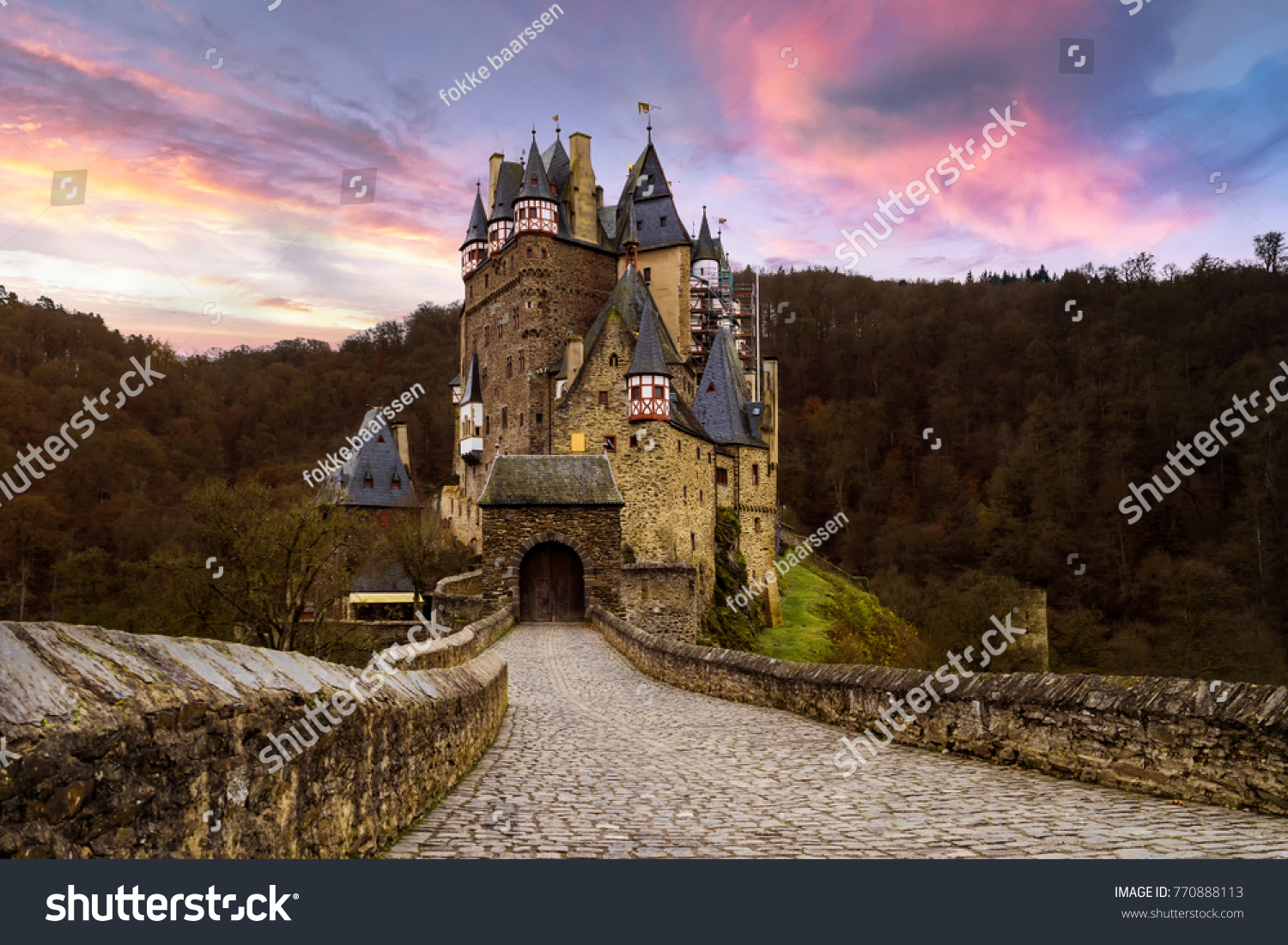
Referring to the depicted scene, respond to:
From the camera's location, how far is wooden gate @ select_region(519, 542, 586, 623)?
86.6ft

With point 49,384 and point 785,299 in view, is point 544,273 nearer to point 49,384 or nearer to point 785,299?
point 49,384

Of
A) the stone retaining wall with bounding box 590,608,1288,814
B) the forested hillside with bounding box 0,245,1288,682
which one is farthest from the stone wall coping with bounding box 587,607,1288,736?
the forested hillside with bounding box 0,245,1288,682

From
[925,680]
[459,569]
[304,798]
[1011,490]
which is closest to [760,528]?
[459,569]

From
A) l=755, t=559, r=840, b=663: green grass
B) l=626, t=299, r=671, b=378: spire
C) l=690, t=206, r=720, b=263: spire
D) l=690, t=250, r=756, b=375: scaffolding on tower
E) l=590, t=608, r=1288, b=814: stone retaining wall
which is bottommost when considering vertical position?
l=755, t=559, r=840, b=663: green grass

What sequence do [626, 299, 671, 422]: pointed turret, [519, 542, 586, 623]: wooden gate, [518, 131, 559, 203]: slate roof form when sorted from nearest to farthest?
[519, 542, 586, 623]: wooden gate
[626, 299, 671, 422]: pointed turret
[518, 131, 559, 203]: slate roof

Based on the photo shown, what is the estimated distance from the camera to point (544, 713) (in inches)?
448

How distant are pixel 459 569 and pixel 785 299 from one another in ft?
169

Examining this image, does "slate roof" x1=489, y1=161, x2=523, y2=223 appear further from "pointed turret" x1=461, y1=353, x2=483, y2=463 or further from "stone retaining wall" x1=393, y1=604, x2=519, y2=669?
"stone retaining wall" x1=393, y1=604, x2=519, y2=669

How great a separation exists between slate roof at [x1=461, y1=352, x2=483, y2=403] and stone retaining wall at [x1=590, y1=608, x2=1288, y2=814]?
4474 centimetres

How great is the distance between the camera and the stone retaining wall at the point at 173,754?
232 cm

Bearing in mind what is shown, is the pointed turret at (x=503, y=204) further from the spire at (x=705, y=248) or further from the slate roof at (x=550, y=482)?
the slate roof at (x=550, y=482)

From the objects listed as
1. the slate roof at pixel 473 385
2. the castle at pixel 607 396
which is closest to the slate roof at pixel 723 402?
the castle at pixel 607 396

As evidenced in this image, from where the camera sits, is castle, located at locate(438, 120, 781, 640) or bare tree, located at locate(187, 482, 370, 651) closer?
bare tree, located at locate(187, 482, 370, 651)

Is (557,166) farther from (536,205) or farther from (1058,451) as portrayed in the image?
(1058,451)
